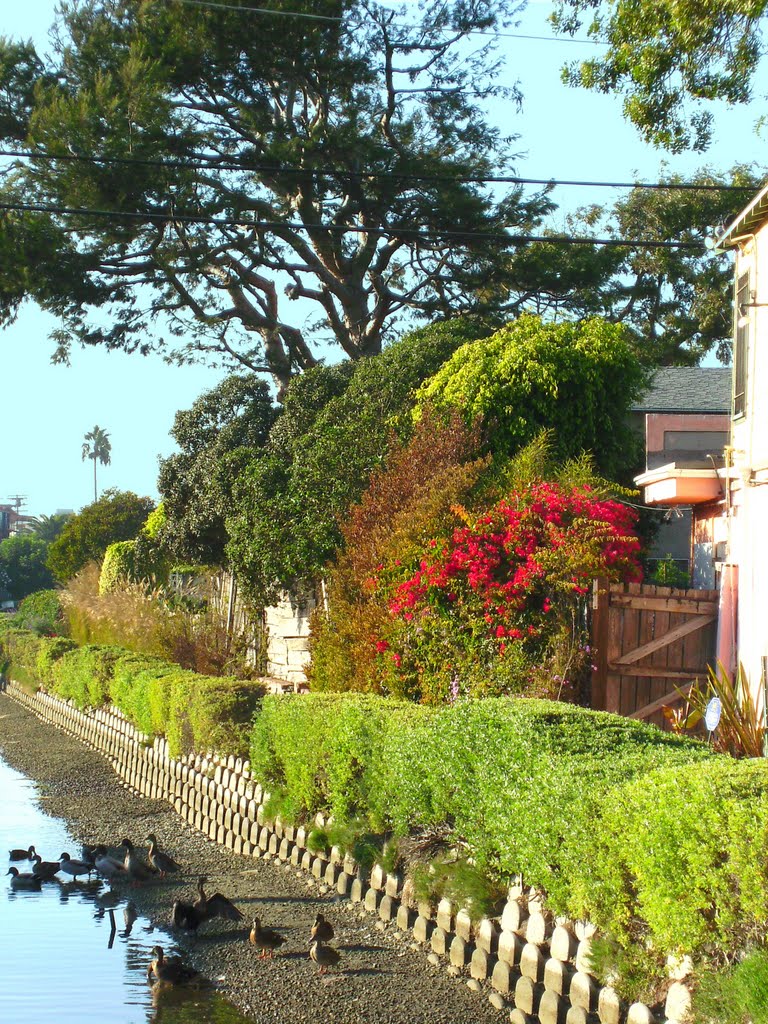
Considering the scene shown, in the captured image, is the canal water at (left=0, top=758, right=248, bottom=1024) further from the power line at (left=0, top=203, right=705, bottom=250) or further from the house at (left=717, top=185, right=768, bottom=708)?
the power line at (left=0, top=203, right=705, bottom=250)

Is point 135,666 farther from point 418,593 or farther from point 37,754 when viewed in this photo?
point 418,593

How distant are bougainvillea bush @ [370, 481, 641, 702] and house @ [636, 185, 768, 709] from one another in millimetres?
1137

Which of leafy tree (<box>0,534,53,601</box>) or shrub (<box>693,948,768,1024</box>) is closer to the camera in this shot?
shrub (<box>693,948,768,1024</box>)

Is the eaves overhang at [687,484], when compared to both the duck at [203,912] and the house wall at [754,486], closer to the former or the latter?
the house wall at [754,486]

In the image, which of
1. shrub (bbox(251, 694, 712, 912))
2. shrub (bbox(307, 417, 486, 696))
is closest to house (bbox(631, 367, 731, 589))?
shrub (bbox(307, 417, 486, 696))

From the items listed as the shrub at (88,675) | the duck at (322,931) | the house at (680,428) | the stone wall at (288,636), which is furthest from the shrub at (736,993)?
the house at (680,428)

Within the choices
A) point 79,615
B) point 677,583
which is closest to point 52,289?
point 79,615

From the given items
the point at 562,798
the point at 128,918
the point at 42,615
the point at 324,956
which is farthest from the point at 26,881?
the point at 42,615

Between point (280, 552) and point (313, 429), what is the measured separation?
2204mm

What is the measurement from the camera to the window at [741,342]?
43.3 ft

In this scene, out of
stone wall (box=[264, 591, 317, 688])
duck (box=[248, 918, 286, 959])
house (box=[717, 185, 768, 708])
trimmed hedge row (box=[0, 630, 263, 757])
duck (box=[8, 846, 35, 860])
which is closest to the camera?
duck (box=[248, 918, 286, 959])

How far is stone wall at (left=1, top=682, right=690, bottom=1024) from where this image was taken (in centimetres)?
671

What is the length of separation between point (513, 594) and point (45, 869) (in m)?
5.52

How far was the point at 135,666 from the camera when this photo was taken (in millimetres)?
19500
